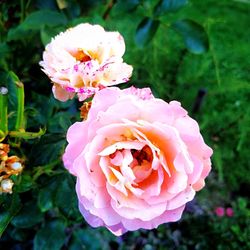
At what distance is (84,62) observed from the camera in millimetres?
521

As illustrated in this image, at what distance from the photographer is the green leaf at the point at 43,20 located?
0.81 m

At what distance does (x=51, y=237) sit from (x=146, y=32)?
16.6 inches

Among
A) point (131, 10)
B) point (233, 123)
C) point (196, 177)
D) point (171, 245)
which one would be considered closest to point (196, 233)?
point (171, 245)

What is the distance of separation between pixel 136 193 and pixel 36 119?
0.39m

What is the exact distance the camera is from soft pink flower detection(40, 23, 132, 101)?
51 cm

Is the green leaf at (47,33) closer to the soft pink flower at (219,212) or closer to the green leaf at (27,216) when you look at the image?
the green leaf at (27,216)

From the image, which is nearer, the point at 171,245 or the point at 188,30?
the point at 188,30

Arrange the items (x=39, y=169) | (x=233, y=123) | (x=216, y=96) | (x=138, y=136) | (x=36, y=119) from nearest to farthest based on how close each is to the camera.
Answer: (x=138, y=136) → (x=39, y=169) → (x=36, y=119) → (x=233, y=123) → (x=216, y=96)

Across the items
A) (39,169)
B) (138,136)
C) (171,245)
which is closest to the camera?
(138,136)

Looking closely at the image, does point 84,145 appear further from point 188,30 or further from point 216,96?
point 216,96

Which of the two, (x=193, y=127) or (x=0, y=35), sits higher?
→ (x=193, y=127)

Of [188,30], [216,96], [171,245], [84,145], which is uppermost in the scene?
[84,145]

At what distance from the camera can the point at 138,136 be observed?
18.1 inches

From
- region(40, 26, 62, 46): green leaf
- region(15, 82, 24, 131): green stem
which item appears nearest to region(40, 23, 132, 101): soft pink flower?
region(15, 82, 24, 131): green stem
